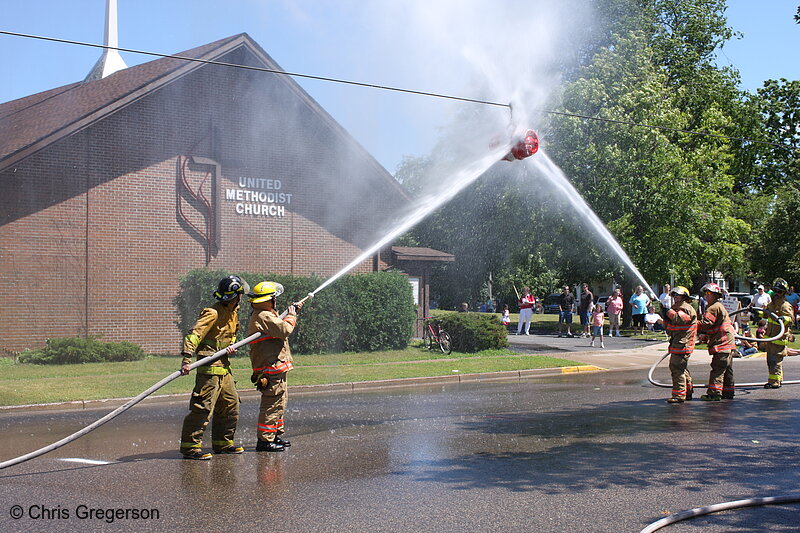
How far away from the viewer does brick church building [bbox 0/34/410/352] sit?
694 inches

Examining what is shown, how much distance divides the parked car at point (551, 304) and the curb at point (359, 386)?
3634cm

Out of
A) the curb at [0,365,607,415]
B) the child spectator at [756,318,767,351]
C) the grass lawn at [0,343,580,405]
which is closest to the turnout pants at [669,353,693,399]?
the curb at [0,365,607,415]

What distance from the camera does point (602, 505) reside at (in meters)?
5.74

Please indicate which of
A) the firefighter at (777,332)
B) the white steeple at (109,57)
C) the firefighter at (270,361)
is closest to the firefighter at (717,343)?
the firefighter at (777,332)

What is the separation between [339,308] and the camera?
62.3ft

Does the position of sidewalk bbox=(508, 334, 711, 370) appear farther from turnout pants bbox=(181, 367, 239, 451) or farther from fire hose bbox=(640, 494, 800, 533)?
fire hose bbox=(640, 494, 800, 533)

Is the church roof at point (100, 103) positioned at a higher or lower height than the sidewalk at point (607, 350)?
higher

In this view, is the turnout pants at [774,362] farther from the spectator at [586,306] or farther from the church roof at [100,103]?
the church roof at [100,103]

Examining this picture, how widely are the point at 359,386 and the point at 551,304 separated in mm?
41941

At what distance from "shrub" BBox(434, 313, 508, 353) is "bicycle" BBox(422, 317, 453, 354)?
0.67ft

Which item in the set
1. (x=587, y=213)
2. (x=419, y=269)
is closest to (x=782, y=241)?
(x=419, y=269)

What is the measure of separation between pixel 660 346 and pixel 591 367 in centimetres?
542

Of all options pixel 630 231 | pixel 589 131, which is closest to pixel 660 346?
pixel 630 231

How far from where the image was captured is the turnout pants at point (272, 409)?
7762 millimetres
